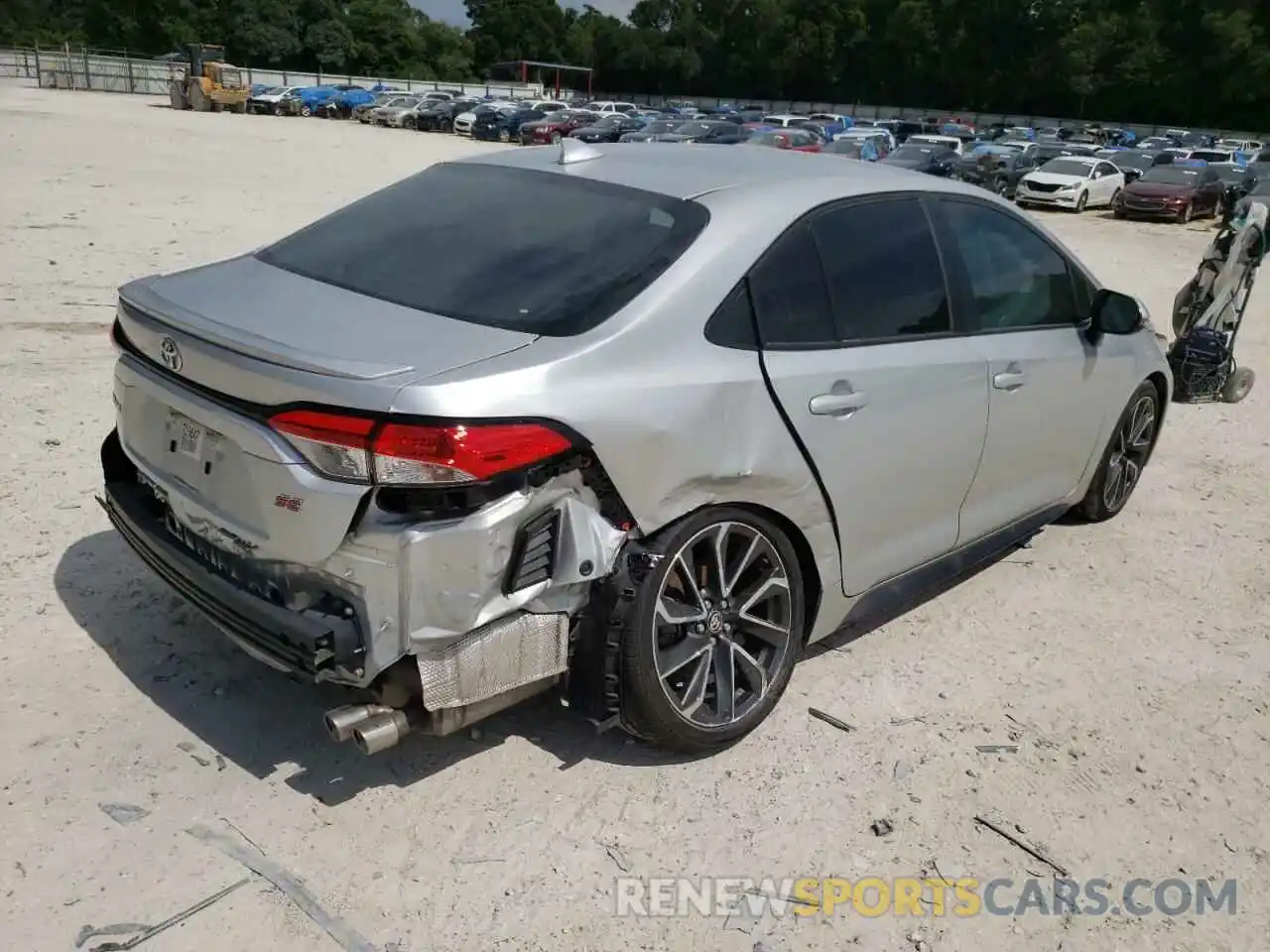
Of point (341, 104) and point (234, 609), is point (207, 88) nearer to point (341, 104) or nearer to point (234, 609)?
point (341, 104)

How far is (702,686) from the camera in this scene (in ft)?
10.9

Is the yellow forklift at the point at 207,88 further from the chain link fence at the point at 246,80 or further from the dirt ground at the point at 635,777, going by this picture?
the dirt ground at the point at 635,777

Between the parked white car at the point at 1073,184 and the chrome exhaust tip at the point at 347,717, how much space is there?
27.5 m

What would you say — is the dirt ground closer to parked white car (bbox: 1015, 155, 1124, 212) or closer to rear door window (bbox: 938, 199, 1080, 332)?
rear door window (bbox: 938, 199, 1080, 332)

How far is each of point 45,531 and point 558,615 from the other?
2.76m

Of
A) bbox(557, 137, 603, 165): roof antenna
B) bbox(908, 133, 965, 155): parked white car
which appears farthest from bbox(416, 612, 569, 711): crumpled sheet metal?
bbox(908, 133, 965, 155): parked white car

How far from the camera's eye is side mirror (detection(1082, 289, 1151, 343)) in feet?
15.4

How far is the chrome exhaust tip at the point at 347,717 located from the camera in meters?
2.79

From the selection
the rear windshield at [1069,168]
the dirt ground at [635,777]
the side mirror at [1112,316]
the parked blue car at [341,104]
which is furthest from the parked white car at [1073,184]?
the parked blue car at [341,104]

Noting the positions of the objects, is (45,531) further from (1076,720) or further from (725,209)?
(1076,720)

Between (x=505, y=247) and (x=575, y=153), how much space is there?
0.75 metres

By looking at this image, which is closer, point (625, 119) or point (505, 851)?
point (505, 851)

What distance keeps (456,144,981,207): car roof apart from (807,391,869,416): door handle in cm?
66

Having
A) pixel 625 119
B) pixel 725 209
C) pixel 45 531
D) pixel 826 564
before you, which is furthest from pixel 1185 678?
pixel 625 119
